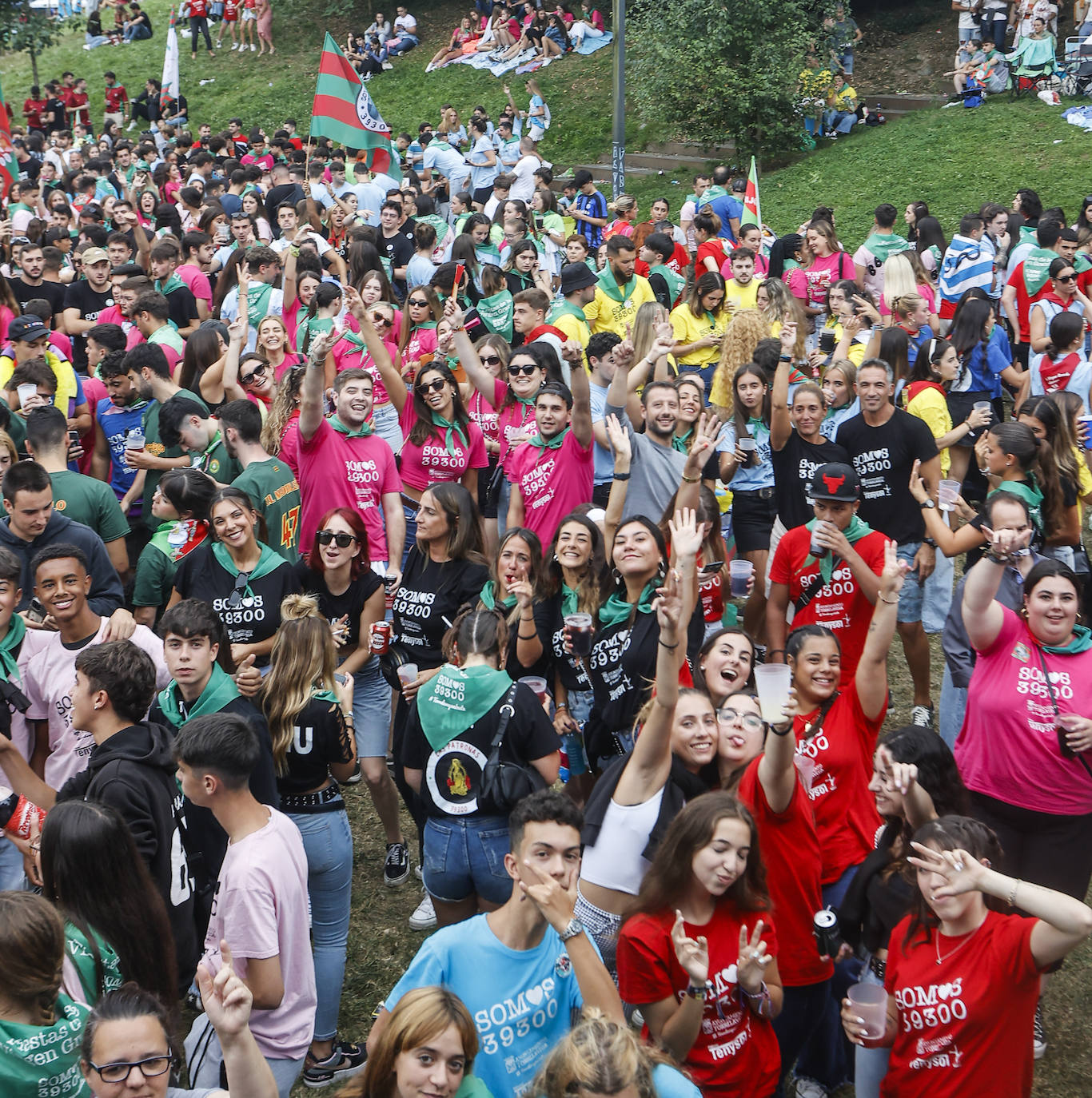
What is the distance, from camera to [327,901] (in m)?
4.77

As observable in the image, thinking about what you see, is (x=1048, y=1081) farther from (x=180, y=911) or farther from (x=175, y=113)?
(x=175, y=113)

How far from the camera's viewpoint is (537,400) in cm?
667

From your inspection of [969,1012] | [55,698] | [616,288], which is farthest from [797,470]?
[55,698]

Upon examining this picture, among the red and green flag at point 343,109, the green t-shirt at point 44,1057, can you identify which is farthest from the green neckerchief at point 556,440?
the red and green flag at point 343,109

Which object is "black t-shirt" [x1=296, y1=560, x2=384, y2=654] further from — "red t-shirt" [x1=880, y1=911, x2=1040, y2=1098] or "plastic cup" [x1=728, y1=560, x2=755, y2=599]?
"red t-shirt" [x1=880, y1=911, x2=1040, y2=1098]

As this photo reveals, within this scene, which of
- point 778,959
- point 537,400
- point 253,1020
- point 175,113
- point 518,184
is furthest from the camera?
point 175,113

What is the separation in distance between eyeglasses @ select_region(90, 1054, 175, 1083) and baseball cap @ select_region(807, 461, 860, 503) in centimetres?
407

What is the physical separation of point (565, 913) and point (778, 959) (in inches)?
48.1

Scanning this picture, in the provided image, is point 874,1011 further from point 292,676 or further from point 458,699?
point 292,676

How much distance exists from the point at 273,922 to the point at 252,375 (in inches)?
184

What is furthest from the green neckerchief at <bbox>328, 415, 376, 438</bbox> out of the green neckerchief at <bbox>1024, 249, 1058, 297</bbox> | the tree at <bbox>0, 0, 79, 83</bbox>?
the tree at <bbox>0, 0, 79, 83</bbox>

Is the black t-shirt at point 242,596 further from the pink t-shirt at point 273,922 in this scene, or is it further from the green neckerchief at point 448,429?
the green neckerchief at point 448,429

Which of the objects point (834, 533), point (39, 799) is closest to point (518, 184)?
point (834, 533)

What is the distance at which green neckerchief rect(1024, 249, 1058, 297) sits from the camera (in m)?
10.8
